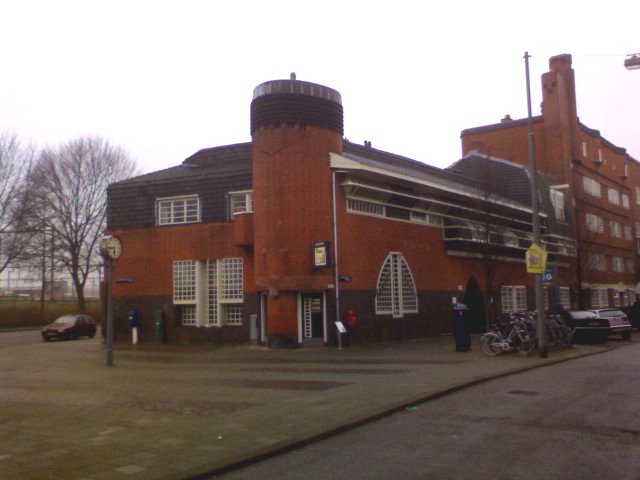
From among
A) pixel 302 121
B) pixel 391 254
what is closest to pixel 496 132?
pixel 391 254

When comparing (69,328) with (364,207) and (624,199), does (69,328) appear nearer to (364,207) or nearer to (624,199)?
(364,207)

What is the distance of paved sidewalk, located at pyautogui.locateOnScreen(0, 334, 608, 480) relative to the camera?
7.65 m

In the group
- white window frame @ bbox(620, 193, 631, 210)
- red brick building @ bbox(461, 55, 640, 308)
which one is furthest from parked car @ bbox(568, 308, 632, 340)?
white window frame @ bbox(620, 193, 631, 210)

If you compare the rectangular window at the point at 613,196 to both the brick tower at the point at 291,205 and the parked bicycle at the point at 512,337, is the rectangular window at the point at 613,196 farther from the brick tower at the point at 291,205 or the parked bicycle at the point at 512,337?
the parked bicycle at the point at 512,337

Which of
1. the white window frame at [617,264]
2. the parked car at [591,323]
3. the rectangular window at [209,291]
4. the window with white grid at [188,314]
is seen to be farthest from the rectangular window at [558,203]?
the window with white grid at [188,314]

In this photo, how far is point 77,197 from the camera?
170 feet

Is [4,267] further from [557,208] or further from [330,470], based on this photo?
[330,470]

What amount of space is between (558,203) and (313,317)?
28029mm

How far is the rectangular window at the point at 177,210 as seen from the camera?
29.9 metres

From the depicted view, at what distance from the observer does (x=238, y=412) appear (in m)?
10.7

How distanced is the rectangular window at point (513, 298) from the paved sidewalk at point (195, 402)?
16.4 m

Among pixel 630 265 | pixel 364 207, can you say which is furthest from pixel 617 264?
pixel 364 207

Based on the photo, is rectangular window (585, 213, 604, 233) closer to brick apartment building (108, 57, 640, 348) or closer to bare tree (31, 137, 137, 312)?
brick apartment building (108, 57, 640, 348)

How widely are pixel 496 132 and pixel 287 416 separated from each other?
4715 centimetres
